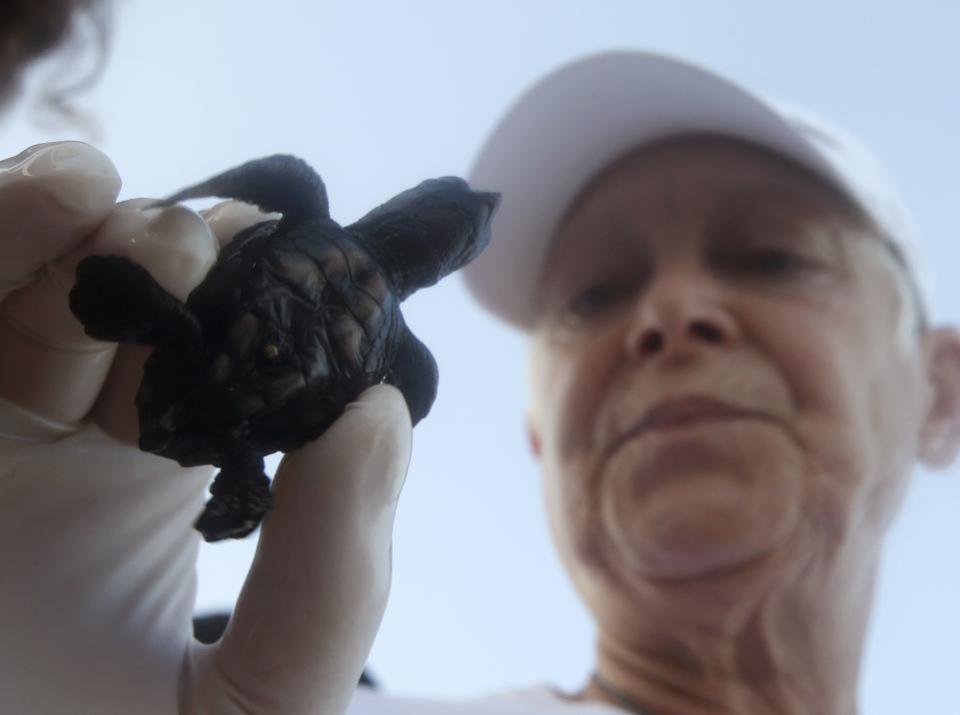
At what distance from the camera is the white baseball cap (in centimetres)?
97

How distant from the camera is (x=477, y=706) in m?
0.75

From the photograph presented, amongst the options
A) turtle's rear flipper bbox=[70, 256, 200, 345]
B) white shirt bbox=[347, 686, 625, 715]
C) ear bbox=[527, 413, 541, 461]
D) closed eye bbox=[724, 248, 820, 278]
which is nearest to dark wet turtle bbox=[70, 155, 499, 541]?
turtle's rear flipper bbox=[70, 256, 200, 345]

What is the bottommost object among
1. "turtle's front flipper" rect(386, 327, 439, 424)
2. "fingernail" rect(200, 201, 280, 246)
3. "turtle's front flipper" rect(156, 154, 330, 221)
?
"turtle's front flipper" rect(386, 327, 439, 424)

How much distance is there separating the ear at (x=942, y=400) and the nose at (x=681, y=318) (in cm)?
31

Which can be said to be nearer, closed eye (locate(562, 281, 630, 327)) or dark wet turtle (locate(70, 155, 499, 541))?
dark wet turtle (locate(70, 155, 499, 541))

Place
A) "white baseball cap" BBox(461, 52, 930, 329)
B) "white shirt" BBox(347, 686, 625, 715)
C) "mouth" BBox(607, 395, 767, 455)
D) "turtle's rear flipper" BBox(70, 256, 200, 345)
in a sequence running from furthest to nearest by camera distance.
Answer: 1. "white baseball cap" BBox(461, 52, 930, 329)
2. "mouth" BBox(607, 395, 767, 455)
3. "white shirt" BBox(347, 686, 625, 715)
4. "turtle's rear flipper" BBox(70, 256, 200, 345)

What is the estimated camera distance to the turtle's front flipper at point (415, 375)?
0.36m

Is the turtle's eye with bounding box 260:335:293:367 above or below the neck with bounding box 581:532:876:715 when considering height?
above

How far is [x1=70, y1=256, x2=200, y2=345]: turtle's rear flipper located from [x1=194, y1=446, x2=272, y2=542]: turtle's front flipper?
0.16 ft

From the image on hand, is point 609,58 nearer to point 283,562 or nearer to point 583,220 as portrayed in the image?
point 583,220

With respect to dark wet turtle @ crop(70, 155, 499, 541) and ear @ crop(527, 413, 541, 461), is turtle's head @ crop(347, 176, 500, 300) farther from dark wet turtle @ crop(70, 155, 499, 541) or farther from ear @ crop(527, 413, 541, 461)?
ear @ crop(527, 413, 541, 461)

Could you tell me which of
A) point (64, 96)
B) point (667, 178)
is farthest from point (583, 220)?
point (64, 96)

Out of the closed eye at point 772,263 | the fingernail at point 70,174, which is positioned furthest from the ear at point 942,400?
the fingernail at point 70,174

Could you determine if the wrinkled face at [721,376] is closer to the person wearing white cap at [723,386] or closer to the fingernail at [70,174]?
the person wearing white cap at [723,386]
